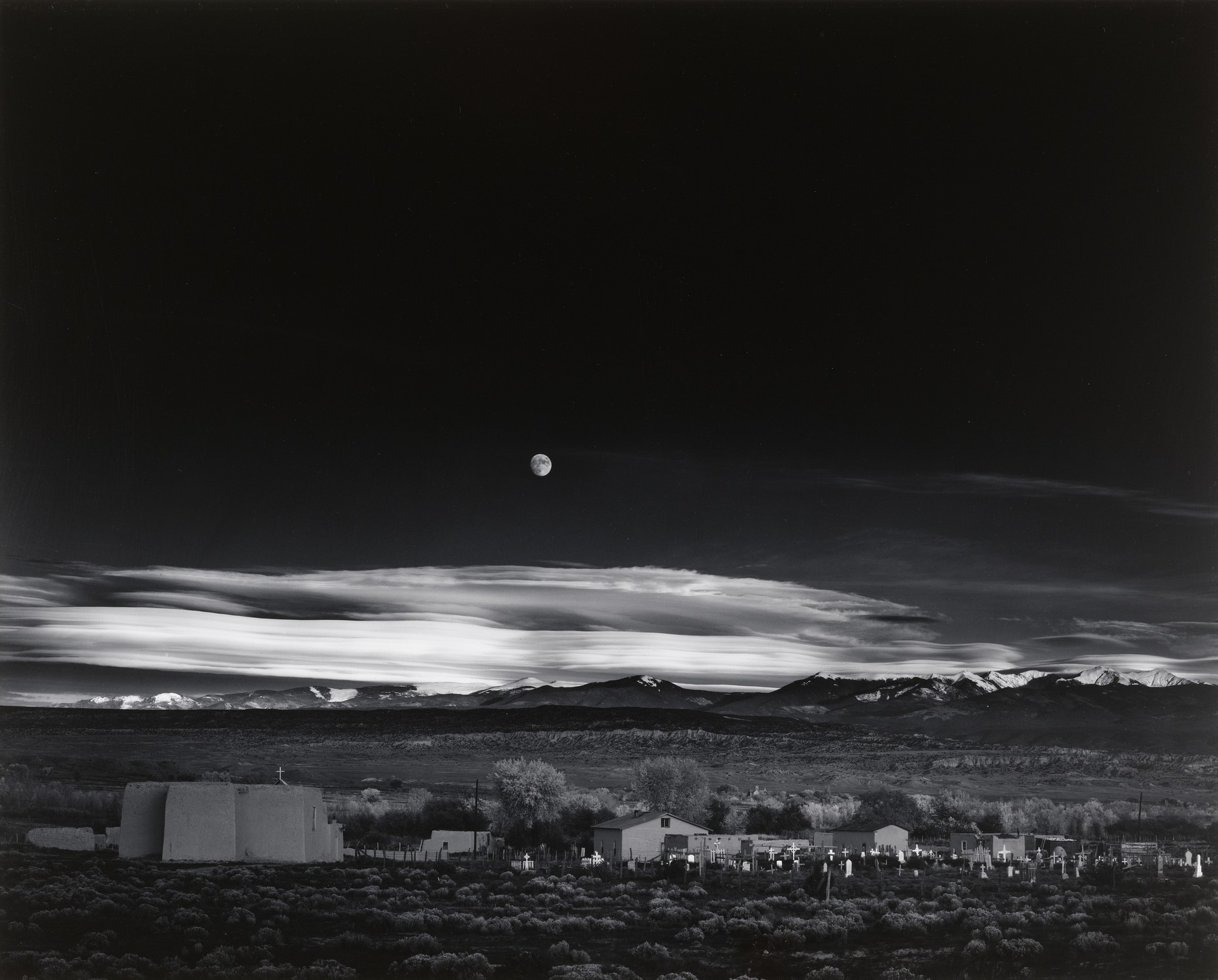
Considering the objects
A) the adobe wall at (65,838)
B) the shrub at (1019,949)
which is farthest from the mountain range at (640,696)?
the shrub at (1019,949)

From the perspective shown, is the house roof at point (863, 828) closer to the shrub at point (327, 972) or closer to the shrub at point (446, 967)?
the shrub at point (446, 967)

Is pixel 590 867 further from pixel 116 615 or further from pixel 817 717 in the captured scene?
pixel 817 717

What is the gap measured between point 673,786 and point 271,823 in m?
24.4

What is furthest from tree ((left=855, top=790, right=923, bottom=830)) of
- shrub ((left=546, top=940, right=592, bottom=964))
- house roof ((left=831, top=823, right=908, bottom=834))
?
shrub ((left=546, top=940, right=592, bottom=964))

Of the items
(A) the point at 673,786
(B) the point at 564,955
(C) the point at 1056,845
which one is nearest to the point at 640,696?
(A) the point at 673,786

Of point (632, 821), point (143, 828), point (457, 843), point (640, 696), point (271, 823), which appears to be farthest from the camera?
point (640, 696)

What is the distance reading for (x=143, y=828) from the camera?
3681 cm

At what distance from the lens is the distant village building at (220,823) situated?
117ft

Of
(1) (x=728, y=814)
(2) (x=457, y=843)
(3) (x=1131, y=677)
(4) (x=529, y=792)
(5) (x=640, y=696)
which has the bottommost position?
(2) (x=457, y=843)

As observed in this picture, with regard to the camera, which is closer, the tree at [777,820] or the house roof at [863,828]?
the house roof at [863,828]

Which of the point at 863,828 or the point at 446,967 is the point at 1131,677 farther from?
the point at 446,967

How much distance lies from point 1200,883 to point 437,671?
32.9 m

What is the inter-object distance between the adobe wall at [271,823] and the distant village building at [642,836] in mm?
10527

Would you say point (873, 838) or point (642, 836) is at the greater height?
point (642, 836)
